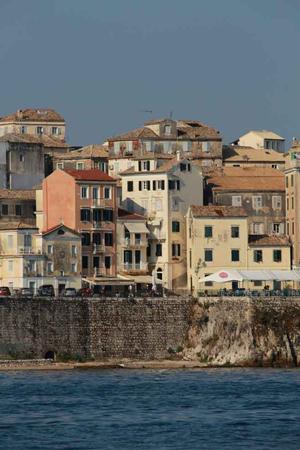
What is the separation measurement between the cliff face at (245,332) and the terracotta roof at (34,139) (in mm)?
36546

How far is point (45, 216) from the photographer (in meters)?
154

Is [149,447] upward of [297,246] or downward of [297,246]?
downward

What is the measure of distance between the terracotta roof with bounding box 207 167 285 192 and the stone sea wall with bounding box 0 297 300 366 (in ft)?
92.6

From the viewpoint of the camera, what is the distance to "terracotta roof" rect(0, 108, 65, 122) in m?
196

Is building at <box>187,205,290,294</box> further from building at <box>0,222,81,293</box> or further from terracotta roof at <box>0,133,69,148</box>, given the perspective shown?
terracotta roof at <box>0,133,69,148</box>

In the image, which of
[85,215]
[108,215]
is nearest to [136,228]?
[108,215]

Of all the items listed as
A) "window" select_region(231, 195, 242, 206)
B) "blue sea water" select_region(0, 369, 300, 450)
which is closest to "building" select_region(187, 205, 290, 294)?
"window" select_region(231, 195, 242, 206)

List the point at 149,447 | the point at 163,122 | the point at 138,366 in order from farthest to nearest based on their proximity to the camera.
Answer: the point at 163,122 < the point at 138,366 < the point at 149,447

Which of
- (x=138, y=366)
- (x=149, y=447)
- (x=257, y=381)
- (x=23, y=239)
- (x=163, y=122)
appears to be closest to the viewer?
(x=149, y=447)

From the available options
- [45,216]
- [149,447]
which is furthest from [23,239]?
[149,447]

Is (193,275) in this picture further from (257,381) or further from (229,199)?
(257,381)

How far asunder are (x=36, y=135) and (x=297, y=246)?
1378 inches

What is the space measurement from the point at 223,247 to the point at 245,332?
2010cm

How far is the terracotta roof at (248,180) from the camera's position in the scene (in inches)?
6422
